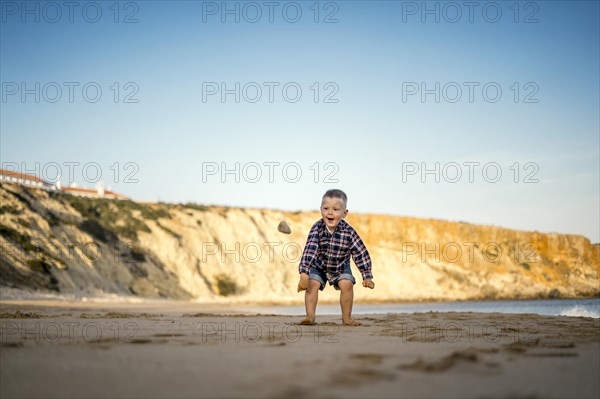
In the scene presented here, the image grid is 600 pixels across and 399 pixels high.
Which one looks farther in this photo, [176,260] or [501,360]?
[176,260]

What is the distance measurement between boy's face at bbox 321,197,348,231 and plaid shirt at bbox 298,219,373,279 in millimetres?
140

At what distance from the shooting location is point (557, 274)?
5391 cm

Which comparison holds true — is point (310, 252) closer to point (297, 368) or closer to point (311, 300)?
point (311, 300)

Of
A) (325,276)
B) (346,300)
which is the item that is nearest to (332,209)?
(325,276)

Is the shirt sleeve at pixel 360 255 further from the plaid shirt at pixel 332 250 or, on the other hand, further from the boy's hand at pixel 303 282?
the boy's hand at pixel 303 282

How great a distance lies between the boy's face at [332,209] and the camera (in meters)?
5.98

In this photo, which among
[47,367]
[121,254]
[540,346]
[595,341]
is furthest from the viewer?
[121,254]

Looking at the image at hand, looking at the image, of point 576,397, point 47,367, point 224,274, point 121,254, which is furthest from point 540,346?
point 224,274

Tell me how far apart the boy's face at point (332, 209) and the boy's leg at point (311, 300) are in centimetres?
72

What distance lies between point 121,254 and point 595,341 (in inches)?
1236

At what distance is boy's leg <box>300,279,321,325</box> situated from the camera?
5.53m

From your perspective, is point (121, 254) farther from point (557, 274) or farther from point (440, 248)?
point (557, 274)

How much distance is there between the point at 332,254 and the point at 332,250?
47 millimetres

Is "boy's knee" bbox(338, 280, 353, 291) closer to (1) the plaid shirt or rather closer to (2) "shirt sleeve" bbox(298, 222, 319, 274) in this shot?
(1) the plaid shirt
